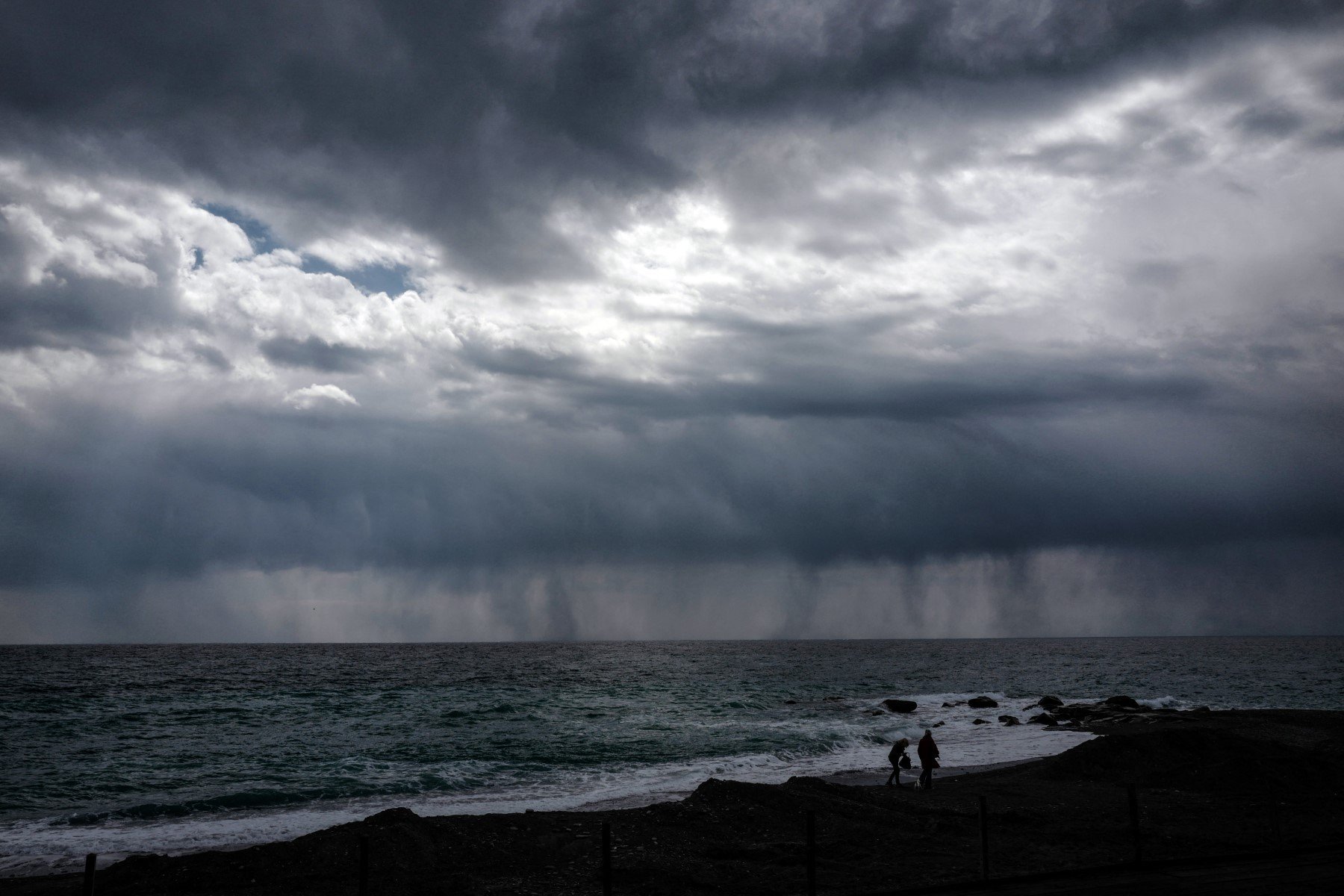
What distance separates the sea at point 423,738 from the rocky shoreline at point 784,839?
201 inches

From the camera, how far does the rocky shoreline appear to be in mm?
16016

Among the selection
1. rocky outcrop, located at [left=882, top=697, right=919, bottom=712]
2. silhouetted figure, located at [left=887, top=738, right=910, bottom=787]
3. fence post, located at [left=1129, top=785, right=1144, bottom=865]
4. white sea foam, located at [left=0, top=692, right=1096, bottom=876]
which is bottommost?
rocky outcrop, located at [left=882, top=697, right=919, bottom=712]

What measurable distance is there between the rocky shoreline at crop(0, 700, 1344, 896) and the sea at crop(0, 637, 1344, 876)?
5097mm

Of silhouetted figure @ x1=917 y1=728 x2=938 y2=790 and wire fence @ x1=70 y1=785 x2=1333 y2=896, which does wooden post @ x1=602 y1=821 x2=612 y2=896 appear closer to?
wire fence @ x1=70 y1=785 x2=1333 y2=896

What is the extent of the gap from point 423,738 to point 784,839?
28.1 meters

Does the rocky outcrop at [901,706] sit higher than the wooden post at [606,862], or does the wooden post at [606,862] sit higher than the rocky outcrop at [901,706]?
the wooden post at [606,862]

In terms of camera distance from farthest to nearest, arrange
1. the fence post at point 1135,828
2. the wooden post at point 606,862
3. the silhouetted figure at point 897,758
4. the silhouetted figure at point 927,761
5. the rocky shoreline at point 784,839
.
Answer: the silhouetted figure at point 897,758, the silhouetted figure at point 927,761, the rocky shoreline at point 784,839, the fence post at point 1135,828, the wooden post at point 606,862

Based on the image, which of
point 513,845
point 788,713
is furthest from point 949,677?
point 513,845

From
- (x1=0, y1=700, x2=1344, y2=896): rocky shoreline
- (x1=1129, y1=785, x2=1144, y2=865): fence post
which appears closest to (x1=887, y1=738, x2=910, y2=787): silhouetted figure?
(x1=0, y1=700, x2=1344, y2=896): rocky shoreline

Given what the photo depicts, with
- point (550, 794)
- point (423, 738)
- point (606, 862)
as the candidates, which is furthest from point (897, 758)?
point (423, 738)

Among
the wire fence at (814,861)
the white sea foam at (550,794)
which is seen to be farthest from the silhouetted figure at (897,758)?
the wire fence at (814,861)

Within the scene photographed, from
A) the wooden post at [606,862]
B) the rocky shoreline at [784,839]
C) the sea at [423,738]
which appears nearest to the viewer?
the wooden post at [606,862]

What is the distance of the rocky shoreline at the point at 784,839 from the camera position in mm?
16016

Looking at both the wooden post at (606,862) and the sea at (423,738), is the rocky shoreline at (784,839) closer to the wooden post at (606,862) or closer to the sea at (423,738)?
the wooden post at (606,862)
